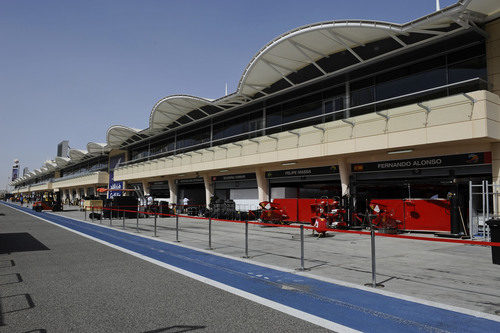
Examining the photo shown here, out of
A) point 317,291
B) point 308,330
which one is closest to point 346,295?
point 317,291

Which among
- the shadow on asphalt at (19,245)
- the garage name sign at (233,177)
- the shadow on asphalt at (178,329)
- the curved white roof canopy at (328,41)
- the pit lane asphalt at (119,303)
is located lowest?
the shadow on asphalt at (19,245)

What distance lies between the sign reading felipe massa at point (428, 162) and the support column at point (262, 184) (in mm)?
8021

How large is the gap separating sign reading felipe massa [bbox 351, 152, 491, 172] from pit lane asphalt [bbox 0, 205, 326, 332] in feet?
44.4

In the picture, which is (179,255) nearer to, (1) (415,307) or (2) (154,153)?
(1) (415,307)

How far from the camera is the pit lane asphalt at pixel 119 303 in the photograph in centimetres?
431

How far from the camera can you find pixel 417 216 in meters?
16.0

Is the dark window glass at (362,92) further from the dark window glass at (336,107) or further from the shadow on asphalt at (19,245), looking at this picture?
the shadow on asphalt at (19,245)

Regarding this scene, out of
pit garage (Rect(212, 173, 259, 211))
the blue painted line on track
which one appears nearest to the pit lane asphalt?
the blue painted line on track

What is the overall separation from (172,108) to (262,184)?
44.6 ft

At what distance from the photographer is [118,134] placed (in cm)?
4731

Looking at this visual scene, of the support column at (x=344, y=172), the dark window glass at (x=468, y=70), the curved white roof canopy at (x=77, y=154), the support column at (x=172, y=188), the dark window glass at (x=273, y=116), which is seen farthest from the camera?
the curved white roof canopy at (x=77, y=154)

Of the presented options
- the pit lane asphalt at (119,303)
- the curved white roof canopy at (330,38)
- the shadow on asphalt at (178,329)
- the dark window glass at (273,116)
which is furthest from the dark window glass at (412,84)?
the shadow on asphalt at (178,329)

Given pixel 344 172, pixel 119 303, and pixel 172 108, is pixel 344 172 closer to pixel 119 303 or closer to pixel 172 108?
pixel 119 303

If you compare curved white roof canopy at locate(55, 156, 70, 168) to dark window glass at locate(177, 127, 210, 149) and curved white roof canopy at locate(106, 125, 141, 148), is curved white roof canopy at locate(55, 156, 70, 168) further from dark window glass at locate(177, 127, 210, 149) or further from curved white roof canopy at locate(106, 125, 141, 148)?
dark window glass at locate(177, 127, 210, 149)
